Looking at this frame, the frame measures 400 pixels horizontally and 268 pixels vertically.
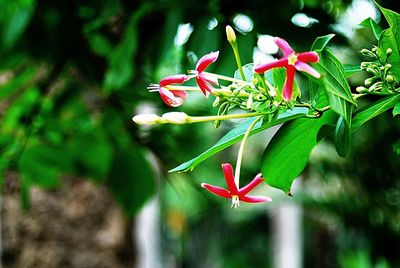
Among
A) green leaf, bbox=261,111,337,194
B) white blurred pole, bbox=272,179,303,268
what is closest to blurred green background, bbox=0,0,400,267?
green leaf, bbox=261,111,337,194

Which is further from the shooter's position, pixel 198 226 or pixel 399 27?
pixel 198 226

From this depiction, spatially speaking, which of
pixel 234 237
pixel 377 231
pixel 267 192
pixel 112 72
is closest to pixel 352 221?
pixel 377 231

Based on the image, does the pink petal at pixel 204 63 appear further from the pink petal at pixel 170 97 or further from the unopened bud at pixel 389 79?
the unopened bud at pixel 389 79

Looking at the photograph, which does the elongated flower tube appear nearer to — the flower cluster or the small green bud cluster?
the flower cluster

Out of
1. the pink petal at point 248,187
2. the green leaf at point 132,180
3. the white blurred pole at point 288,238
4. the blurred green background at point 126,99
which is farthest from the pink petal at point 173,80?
the white blurred pole at point 288,238

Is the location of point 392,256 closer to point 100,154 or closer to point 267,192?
point 100,154

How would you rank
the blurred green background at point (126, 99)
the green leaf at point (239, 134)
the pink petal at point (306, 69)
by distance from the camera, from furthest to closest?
the blurred green background at point (126, 99), the green leaf at point (239, 134), the pink petal at point (306, 69)
